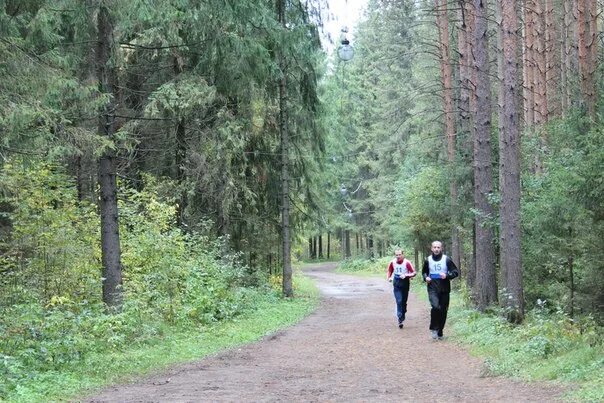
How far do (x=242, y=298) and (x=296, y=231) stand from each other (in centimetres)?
828

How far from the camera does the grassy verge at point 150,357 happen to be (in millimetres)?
6867

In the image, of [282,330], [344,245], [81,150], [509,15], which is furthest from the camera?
[344,245]

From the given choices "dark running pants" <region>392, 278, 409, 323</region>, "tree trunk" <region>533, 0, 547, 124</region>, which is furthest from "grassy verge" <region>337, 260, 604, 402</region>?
"tree trunk" <region>533, 0, 547, 124</region>

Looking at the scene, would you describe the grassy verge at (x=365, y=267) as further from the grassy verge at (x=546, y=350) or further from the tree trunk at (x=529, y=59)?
the grassy verge at (x=546, y=350)

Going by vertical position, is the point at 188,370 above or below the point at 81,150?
below

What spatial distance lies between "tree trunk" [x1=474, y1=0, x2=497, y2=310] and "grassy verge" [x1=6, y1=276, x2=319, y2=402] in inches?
184

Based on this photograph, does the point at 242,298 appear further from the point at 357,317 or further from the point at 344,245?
the point at 344,245

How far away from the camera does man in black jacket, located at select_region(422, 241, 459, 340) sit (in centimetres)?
1170

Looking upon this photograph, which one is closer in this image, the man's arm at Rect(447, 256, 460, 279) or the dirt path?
the dirt path

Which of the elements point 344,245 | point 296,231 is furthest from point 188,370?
point 344,245

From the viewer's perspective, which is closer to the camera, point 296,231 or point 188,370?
point 188,370

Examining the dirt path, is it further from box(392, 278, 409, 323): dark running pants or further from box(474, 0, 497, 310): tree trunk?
box(474, 0, 497, 310): tree trunk

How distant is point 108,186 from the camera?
36.1 feet

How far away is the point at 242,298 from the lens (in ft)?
54.6
